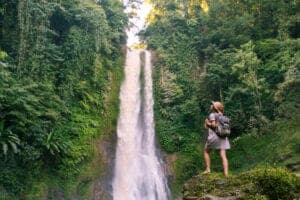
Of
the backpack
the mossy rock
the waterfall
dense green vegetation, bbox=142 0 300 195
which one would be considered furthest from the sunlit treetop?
the mossy rock

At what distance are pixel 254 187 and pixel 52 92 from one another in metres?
14.8

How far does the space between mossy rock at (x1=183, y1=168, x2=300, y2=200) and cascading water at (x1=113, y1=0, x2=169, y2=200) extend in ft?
40.7

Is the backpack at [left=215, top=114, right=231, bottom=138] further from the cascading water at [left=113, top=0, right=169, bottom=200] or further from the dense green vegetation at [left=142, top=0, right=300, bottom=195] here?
the cascading water at [left=113, top=0, right=169, bottom=200]

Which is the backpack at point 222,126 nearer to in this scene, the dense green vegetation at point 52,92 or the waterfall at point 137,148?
the dense green vegetation at point 52,92

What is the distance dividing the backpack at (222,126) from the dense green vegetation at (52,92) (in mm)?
7904

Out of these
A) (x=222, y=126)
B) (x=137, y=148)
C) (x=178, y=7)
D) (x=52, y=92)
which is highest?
(x=178, y=7)

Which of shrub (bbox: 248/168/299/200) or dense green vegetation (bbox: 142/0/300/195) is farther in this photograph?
dense green vegetation (bbox: 142/0/300/195)

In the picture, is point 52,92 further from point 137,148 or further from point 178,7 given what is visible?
point 178,7

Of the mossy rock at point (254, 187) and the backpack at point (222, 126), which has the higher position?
the backpack at point (222, 126)

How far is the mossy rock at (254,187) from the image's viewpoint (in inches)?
217

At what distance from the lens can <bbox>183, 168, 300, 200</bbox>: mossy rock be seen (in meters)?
5.52

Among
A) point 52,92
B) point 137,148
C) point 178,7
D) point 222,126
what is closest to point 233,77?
point 137,148

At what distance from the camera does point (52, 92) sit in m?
19.3

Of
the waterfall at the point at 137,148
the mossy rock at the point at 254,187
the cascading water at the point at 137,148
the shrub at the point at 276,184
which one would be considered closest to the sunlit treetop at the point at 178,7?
the cascading water at the point at 137,148
